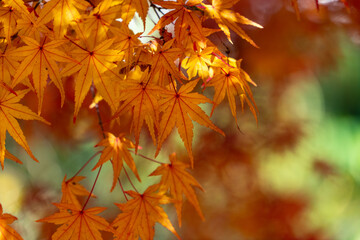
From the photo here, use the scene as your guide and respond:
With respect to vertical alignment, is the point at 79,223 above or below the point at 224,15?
below

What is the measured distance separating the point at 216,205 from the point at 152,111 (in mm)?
1726

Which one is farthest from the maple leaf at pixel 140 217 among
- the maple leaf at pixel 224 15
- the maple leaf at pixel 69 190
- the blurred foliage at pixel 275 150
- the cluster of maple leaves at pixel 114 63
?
the blurred foliage at pixel 275 150

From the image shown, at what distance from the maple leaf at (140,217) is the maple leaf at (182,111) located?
18 centimetres

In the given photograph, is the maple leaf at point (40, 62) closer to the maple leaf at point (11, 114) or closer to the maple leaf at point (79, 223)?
the maple leaf at point (11, 114)

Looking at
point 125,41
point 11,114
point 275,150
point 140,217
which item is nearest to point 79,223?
point 140,217

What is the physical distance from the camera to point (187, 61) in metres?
0.63

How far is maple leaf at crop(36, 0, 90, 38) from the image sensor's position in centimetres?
50

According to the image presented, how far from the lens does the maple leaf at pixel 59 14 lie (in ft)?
1.65

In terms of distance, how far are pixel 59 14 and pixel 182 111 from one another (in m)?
0.26

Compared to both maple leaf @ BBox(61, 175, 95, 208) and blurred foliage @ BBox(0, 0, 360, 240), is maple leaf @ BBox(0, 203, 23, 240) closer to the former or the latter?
maple leaf @ BBox(61, 175, 95, 208)

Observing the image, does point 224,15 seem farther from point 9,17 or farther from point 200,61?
point 9,17

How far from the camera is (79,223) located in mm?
619

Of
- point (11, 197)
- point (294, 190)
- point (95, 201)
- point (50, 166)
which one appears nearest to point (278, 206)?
point (294, 190)

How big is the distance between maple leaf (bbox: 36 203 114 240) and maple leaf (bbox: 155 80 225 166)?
22 cm
